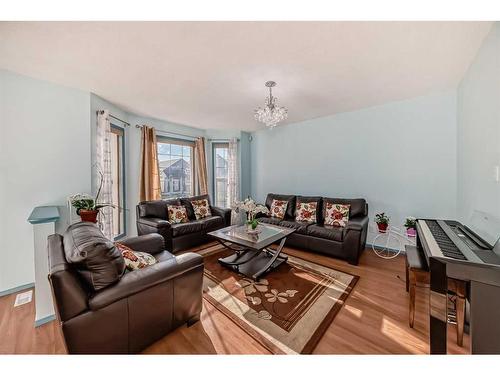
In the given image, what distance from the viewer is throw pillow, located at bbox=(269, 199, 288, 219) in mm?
3776

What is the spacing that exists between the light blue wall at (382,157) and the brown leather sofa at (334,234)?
0.36 metres

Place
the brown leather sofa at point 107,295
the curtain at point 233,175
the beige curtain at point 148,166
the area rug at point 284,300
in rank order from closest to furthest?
the brown leather sofa at point 107,295, the area rug at point 284,300, the beige curtain at point 148,166, the curtain at point 233,175

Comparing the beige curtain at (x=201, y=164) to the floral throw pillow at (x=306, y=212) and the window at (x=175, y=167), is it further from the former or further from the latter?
the floral throw pillow at (x=306, y=212)

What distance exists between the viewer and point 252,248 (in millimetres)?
2205

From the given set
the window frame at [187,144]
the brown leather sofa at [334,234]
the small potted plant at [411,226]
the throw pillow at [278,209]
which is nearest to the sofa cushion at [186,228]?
the brown leather sofa at [334,234]

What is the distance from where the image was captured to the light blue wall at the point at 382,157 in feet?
8.89

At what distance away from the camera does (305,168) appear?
4086 mm

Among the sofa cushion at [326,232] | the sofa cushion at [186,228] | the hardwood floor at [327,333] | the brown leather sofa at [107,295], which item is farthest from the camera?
the sofa cushion at [186,228]

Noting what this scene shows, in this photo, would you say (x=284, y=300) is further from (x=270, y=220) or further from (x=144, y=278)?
(x=270, y=220)

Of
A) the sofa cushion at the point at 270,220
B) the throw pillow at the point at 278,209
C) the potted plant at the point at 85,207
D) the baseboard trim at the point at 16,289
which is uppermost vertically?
the potted plant at the point at 85,207

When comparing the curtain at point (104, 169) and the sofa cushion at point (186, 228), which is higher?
the curtain at point (104, 169)

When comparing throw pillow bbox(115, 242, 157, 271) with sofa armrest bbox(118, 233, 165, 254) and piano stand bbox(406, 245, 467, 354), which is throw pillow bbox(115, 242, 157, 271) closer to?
sofa armrest bbox(118, 233, 165, 254)

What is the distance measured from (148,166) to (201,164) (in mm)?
1186

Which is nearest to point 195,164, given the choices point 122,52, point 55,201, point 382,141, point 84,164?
point 84,164
